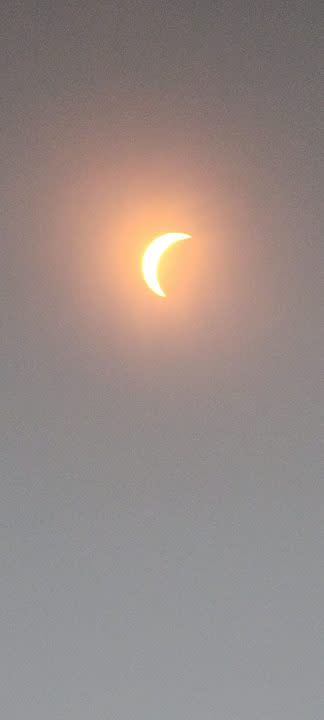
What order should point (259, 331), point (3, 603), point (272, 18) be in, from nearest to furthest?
point (272, 18) < point (259, 331) < point (3, 603)

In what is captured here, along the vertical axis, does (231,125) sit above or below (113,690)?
above

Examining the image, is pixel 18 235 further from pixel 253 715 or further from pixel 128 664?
pixel 253 715

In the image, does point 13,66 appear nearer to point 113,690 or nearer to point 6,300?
point 6,300

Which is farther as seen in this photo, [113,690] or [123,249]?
[113,690]

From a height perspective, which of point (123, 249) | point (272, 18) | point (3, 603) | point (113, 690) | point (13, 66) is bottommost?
point (113, 690)

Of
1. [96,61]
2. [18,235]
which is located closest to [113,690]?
[18,235]

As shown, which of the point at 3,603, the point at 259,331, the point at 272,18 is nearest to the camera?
the point at 272,18

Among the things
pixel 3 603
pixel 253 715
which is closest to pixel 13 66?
pixel 3 603
